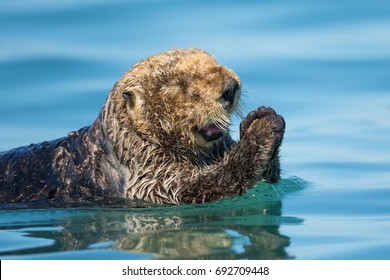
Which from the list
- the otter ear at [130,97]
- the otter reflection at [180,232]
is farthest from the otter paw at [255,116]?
the otter ear at [130,97]

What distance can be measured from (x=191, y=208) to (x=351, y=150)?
2726mm


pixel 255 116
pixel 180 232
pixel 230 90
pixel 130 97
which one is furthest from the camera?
pixel 130 97

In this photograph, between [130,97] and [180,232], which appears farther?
[130,97]

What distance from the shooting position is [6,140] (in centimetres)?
1109

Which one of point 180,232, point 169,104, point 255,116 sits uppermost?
point 169,104

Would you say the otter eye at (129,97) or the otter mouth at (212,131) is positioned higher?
the otter eye at (129,97)

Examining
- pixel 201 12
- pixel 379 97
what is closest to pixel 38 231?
pixel 379 97

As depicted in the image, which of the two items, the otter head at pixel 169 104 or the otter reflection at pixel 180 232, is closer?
the otter reflection at pixel 180 232

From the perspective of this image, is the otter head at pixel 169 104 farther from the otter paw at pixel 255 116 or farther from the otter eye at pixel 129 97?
the otter paw at pixel 255 116

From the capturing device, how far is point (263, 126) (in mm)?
7797

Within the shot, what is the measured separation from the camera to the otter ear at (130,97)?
8.16 meters

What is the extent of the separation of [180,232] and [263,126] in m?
1.02

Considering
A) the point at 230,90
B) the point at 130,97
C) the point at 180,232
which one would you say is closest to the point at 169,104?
the point at 130,97

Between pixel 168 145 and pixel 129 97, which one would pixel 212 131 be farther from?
pixel 129 97
